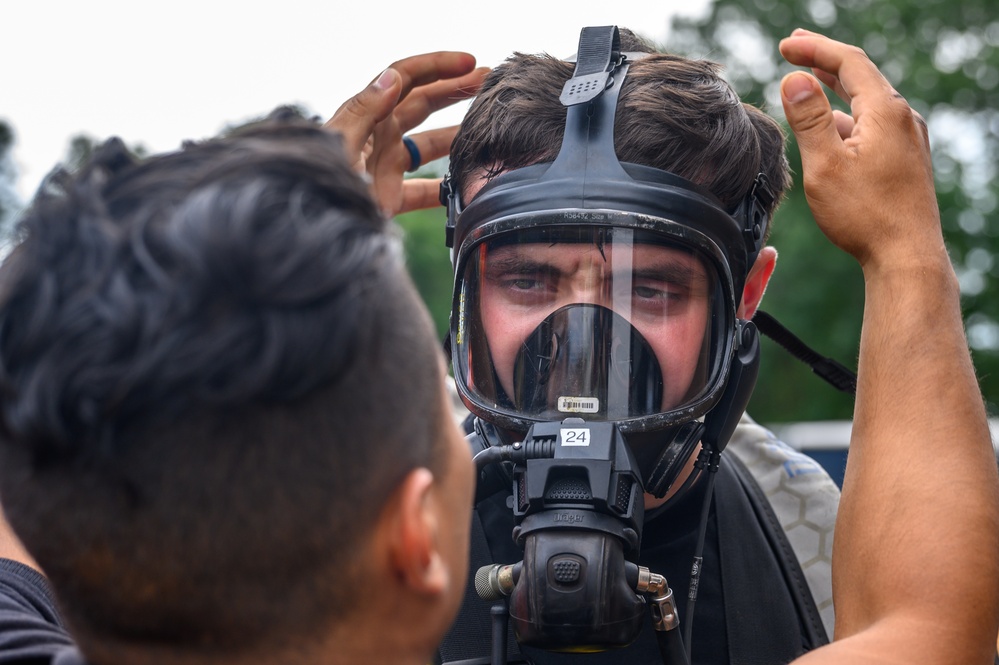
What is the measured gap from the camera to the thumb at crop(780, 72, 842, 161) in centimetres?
222

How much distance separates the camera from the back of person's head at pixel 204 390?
119 cm

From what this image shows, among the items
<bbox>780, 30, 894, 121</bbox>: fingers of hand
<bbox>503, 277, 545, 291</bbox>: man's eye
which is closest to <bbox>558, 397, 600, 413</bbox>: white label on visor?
<bbox>503, 277, 545, 291</bbox>: man's eye

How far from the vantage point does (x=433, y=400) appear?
1443mm

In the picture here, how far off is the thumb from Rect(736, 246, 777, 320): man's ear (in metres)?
0.49

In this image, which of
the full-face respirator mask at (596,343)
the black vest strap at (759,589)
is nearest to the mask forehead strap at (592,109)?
the full-face respirator mask at (596,343)

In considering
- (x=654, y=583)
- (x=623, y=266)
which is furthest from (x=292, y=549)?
(x=623, y=266)

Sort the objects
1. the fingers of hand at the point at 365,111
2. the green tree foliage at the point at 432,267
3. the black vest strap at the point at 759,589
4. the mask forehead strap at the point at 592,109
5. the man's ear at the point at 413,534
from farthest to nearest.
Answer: the green tree foliage at the point at 432,267, the fingers of hand at the point at 365,111, the black vest strap at the point at 759,589, the mask forehead strap at the point at 592,109, the man's ear at the point at 413,534

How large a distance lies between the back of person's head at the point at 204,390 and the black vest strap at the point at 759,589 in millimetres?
1389

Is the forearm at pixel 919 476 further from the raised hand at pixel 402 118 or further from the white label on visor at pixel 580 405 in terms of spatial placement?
the raised hand at pixel 402 118

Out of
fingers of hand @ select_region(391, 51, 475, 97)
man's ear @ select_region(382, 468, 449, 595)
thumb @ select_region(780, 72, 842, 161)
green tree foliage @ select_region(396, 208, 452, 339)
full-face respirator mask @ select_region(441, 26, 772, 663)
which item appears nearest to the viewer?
man's ear @ select_region(382, 468, 449, 595)

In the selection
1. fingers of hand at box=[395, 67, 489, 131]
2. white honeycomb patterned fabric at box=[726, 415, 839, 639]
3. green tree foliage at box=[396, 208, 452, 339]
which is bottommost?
white honeycomb patterned fabric at box=[726, 415, 839, 639]

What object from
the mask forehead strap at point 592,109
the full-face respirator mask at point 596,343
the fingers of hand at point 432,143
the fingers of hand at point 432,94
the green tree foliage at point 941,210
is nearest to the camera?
the full-face respirator mask at point 596,343

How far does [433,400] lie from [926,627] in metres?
0.96

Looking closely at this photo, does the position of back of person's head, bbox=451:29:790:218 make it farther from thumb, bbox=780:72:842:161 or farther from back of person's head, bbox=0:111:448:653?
back of person's head, bbox=0:111:448:653
